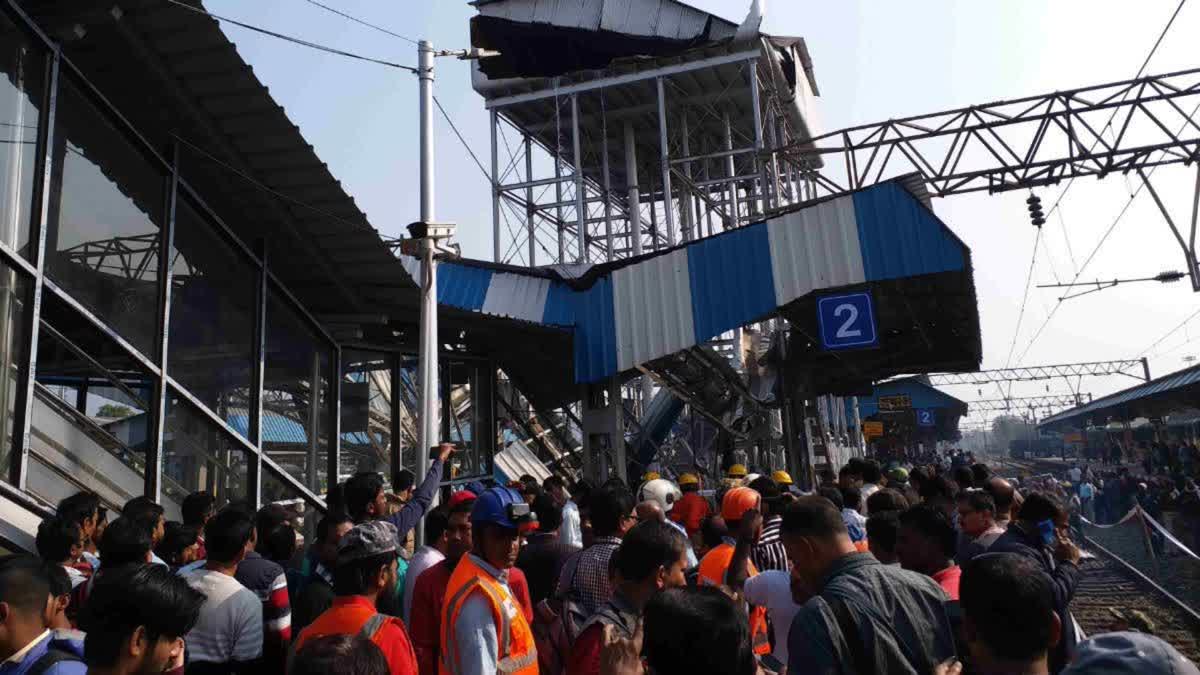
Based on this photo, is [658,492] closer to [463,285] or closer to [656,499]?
[656,499]

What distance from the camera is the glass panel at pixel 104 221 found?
19.1ft

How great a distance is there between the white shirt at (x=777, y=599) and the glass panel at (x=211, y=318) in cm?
578

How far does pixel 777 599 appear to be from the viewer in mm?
3461

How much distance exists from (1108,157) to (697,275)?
6.87 m

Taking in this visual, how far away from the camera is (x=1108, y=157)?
1215cm

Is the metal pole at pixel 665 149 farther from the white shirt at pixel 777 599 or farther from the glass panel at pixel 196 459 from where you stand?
the white shirt at pixel 777 599

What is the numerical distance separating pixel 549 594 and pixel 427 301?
4158 mm

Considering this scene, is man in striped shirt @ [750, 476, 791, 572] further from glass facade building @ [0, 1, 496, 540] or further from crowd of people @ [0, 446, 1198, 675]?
glass facade building @ [0, 1, 496, 540]

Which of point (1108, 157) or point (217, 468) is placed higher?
point (1108, 157)

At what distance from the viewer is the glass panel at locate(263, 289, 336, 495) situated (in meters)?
8.80

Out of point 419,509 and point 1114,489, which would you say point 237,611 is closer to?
point 419,509

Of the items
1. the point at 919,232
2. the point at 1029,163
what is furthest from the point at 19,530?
the point at 1029,163

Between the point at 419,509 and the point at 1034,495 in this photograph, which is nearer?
the point at 1034,495

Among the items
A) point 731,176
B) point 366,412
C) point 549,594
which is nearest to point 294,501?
point 366,412
